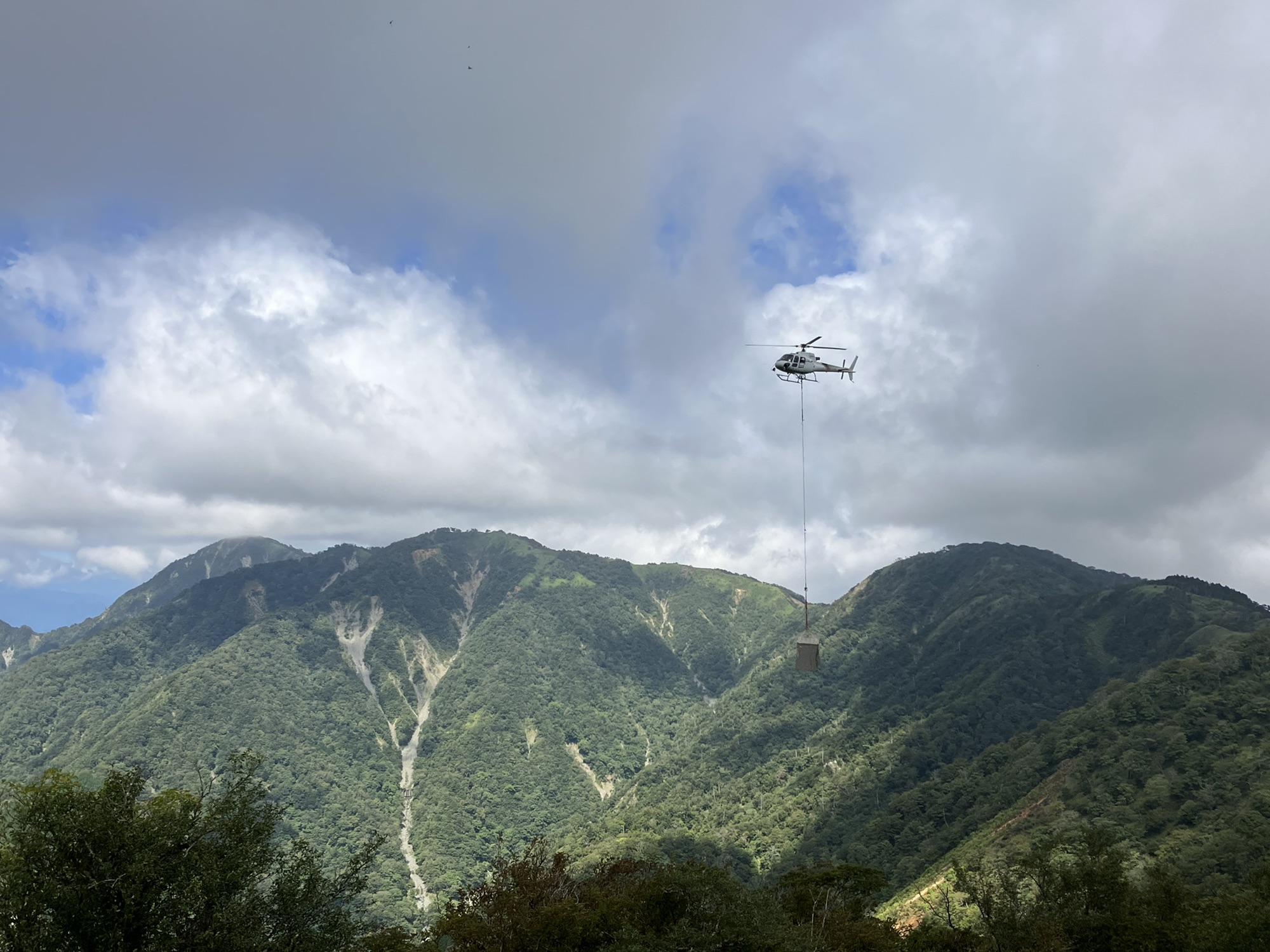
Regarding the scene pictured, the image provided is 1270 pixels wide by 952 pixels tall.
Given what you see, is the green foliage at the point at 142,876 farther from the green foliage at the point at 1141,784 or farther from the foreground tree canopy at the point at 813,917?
the green foliage at the point at 1141,784

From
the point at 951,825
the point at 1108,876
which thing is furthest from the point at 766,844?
the point at 1108,876

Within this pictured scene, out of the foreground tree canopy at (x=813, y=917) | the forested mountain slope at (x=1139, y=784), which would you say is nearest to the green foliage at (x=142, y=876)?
the foreground tree canopy at (x=813, y=917)

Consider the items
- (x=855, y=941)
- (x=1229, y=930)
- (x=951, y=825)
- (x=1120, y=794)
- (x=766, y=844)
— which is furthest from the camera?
(x=766, y=844)

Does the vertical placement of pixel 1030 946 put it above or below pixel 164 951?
below

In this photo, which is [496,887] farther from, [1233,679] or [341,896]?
[1233,679]

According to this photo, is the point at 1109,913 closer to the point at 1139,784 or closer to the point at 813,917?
the point at 813,917

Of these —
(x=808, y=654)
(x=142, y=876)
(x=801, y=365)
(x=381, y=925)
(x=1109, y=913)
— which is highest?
(x=801, y=365)

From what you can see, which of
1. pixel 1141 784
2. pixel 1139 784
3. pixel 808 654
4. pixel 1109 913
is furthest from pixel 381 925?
pixel 1141 784

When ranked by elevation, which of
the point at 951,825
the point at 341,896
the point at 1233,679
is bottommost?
the point at 951,825
